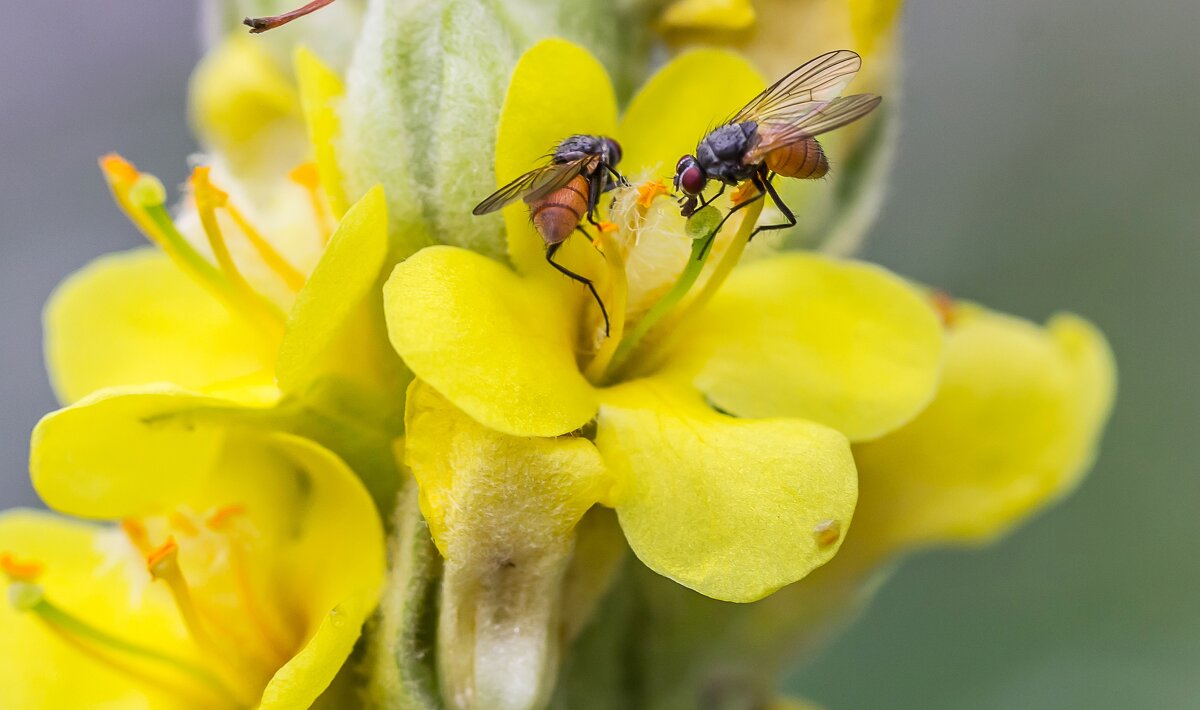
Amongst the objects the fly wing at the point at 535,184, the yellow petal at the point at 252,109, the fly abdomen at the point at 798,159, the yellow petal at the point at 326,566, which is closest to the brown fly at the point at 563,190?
the fly wing at the point at 535,184

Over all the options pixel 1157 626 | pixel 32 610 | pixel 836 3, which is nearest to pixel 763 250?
pixel 836 3

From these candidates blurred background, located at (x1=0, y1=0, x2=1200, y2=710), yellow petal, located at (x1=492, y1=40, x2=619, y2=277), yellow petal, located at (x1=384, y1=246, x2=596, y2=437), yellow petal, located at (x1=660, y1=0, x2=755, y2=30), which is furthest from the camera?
blurred background, located at (x1=0, y1=0, x2=1200, y2=710)

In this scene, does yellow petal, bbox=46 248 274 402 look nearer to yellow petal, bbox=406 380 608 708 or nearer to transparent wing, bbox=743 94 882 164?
yellow petal, bbox=406 380 608 708

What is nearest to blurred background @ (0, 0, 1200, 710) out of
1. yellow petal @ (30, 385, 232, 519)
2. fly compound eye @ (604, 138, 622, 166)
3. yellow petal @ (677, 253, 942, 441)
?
yellow petal @ (677, 253, 942, 441)

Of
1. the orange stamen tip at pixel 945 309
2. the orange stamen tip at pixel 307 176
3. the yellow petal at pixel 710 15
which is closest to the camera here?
the orange stamen tip at pixel 307 176

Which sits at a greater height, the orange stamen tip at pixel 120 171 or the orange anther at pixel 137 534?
the orange stamen tip at pixel 120 171

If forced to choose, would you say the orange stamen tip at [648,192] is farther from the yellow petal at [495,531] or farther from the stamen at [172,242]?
the stamen at [172,242]
